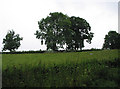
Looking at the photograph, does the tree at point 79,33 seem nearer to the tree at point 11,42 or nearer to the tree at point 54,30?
the tree at point 54,30

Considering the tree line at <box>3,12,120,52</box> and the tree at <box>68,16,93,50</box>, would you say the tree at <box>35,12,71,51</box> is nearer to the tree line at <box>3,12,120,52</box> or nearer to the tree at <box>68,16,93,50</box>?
the tree line at <box>3,12,120,52</box>

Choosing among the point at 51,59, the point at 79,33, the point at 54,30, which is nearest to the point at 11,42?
the point at 54,30

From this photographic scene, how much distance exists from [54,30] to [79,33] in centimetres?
1116

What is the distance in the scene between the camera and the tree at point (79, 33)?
1689 inches

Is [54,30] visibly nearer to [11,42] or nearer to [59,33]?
[59,33]

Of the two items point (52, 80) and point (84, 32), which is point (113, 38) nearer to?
point (84, 32)

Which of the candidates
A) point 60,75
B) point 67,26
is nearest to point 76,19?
point 67,26

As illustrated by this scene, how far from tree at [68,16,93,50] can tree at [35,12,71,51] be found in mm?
6042

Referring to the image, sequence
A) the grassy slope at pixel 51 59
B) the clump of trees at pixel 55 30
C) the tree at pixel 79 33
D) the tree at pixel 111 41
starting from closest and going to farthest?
the grassy slope at pixel 51 59
the clump of trees at pixel 55 30
the tree at pixel 79 33
the tree at pixel 111 41

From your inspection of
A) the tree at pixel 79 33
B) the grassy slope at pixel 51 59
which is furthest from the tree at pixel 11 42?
the grassy slope at pixel 51 59

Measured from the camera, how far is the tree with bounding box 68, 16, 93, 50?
42894mm

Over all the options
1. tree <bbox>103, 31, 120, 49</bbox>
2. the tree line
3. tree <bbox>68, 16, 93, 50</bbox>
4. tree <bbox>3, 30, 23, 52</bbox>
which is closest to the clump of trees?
the tree line

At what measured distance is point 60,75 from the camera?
5.95 metres

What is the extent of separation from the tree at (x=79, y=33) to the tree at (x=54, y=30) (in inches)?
238
